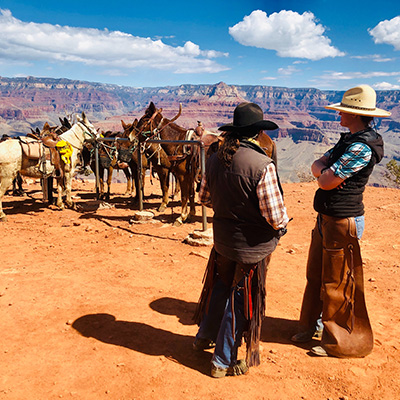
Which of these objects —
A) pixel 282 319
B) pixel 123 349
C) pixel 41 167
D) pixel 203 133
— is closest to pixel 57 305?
pixel 123 349

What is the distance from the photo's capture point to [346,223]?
3.01 m

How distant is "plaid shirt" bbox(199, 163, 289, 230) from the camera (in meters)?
2.51

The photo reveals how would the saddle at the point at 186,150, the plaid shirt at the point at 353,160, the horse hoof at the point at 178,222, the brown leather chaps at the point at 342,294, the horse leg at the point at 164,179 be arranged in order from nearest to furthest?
the plaid shirt at the point at 353,160 → the brown leather chaps at the point at 342,294 → the saddle at the point at 186,150 → the horse hoof at the point at 178,222 → the horse leg at the point at 164,179

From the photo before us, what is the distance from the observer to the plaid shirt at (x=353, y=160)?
2791 millimetres

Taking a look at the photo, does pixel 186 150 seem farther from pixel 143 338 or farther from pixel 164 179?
pixel 143 338

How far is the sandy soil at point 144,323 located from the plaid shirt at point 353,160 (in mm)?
1768

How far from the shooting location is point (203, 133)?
787 cm

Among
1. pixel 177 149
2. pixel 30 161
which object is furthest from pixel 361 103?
pixel 30 161

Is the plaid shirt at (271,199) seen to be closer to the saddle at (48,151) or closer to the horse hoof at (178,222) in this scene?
the horse hoof at (178,222)

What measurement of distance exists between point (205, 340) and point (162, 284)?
1.85 metres

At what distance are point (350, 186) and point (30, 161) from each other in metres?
8.81

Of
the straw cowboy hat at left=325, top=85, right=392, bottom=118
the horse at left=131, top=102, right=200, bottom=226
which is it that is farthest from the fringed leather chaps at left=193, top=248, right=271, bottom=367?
the horse at left=131, top=102, right=200, bottom=226

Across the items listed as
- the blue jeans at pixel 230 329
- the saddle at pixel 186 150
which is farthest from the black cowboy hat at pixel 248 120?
the saddle at pixel 186 150

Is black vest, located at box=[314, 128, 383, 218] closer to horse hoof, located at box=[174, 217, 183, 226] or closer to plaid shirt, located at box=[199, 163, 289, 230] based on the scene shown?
plaid shirt, located at box=[199, 163, 289, 230]
